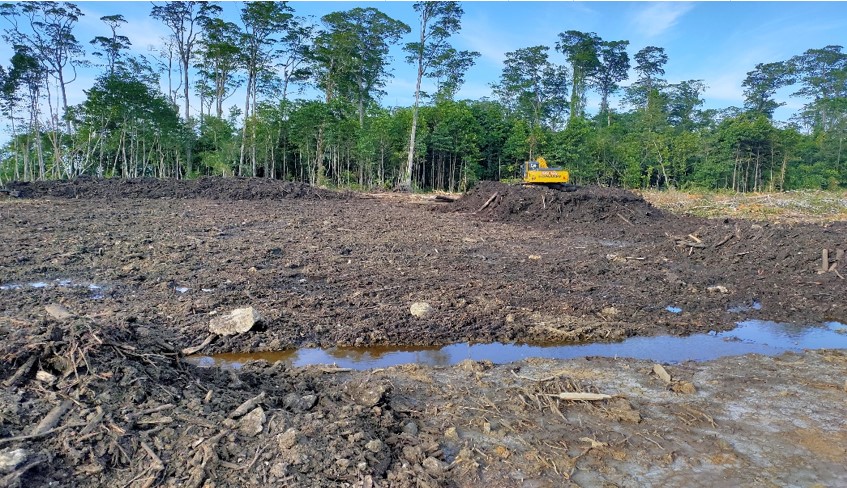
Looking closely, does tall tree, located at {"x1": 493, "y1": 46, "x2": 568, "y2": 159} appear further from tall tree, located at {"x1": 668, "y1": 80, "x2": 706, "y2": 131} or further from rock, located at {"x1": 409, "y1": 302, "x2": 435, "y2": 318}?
rock, located at {"x1": 409, "y1": 302, "x2": 435, "y2": 318}

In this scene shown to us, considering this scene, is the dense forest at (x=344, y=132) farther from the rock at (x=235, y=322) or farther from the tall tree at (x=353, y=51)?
the rock at (x=235, y=322)

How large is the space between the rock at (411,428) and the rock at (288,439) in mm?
888

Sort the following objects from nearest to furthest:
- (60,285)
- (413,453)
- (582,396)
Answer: (413,453)
(582,396)
(60,285)

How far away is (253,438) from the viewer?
10.8ft

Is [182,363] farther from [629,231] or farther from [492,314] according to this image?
[629,231]

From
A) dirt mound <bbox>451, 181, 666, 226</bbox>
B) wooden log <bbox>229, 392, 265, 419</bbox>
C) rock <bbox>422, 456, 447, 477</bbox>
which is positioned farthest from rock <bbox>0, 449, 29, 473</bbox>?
dirt mound <bbox>451, 181, 666, 226</bbox>

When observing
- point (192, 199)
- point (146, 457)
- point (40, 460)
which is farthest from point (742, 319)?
point (192, 199)

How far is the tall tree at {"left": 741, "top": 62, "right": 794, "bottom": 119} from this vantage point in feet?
172

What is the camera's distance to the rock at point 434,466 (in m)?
3.33

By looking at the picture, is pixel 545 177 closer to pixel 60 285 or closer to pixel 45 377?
pixel 60 285

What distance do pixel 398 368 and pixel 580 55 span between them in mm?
50132

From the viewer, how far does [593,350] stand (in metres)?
6.07

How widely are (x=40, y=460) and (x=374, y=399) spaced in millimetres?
2161

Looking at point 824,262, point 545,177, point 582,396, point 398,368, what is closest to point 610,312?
point 582,396
